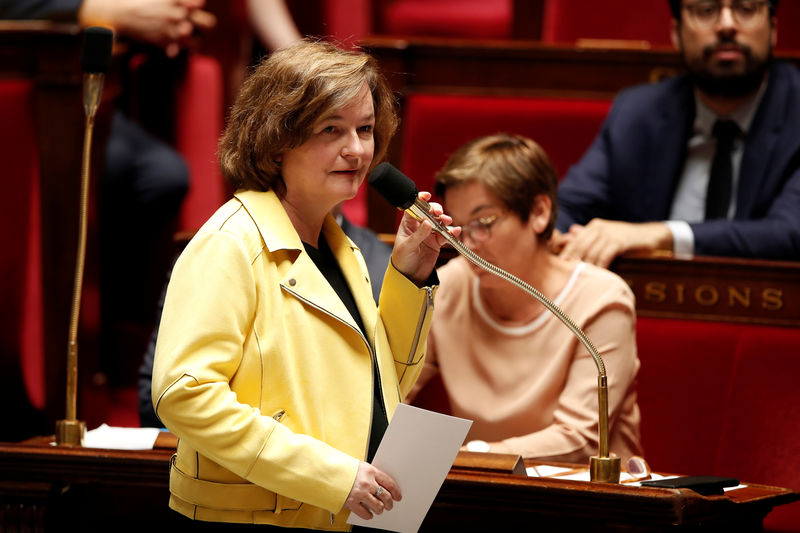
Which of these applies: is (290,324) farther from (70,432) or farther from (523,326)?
(523,326)

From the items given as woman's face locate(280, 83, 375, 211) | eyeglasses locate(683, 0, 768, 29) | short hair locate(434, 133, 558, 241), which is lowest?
short hair locate(434, 133, 558, 241)

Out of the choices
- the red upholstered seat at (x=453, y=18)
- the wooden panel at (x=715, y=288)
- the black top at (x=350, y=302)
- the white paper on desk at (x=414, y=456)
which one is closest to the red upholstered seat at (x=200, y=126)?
the red upholstered seat at (x=453, y=18)

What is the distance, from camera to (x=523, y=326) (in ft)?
4.05

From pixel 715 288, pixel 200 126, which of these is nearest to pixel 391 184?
pixel 715 288

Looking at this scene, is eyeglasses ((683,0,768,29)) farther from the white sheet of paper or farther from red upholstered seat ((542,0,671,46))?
the white sheet of paper

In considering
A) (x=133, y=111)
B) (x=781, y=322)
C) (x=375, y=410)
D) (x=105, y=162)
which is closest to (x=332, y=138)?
(x=375, y=410)

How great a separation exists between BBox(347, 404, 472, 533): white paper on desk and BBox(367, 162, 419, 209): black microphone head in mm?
139

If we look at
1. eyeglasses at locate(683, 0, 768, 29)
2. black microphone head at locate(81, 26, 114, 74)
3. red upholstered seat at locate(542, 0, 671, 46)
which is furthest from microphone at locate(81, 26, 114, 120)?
red upholstered seat at locate(542, 0, 671, 46)

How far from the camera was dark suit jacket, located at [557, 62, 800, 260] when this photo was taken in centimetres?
153

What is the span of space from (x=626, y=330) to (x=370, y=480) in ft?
1.71

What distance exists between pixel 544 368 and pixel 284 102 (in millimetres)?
535

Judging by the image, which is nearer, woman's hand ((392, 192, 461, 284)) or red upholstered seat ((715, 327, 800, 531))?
woman's hand ((392, 192, 461, 284))

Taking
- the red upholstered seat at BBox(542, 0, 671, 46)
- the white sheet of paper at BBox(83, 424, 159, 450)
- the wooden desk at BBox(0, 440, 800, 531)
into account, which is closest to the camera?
the wooden desk at BBox(0, 440, 800, 531)

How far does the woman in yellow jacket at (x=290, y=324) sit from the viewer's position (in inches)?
28.4
